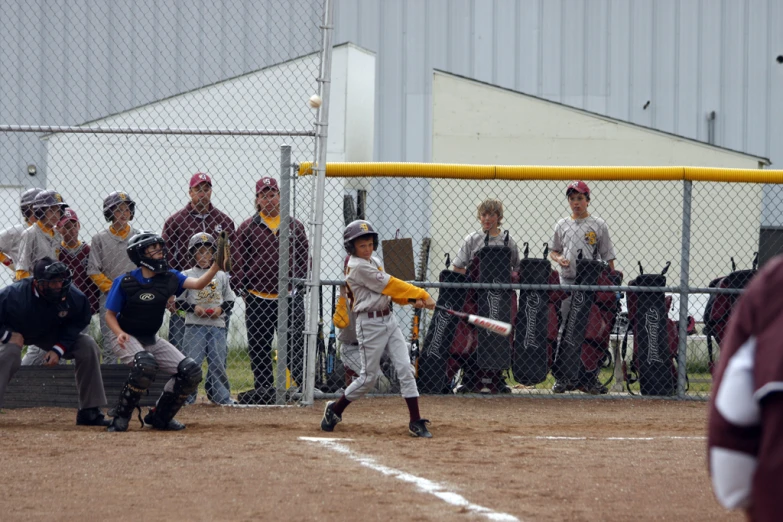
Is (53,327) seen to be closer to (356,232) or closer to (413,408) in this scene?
(356,232)

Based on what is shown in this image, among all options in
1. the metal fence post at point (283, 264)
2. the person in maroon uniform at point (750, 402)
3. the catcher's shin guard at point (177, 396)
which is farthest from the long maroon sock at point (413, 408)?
the person in maroon uniform at point (750, 402)

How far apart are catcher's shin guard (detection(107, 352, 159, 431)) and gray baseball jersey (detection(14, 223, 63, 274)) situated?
149 cm

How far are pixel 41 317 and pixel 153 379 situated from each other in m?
0.94

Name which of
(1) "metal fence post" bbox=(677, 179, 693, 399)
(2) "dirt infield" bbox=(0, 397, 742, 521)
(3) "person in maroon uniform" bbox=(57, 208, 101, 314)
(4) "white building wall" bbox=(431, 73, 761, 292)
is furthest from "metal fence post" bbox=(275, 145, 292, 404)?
(4) "white building wall" bbox=(431, 73, 761, 292)

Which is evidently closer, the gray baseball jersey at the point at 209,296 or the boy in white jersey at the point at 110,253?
the boy in white jersey at the point at 110,253

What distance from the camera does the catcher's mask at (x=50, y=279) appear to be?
6699 millimetres

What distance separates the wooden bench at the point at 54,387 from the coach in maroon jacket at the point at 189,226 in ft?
2.30

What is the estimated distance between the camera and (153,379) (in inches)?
263

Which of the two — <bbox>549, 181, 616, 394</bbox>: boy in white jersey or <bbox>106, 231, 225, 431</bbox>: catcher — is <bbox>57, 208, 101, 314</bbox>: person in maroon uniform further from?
<bbox>549, 181, 616, 394</bbox>: boy in white jersey

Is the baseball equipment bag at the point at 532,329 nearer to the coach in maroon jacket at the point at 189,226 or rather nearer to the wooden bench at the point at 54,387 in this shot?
the coach in maroon jacket at the point at 189,226

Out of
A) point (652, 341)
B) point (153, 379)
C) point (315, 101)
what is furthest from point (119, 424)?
point (652, 341)

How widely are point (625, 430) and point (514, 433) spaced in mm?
848

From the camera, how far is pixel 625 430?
6988 millimetres

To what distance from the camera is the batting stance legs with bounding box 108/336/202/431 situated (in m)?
6.61
